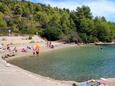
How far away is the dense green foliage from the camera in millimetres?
128125

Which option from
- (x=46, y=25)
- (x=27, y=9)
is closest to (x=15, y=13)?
(x=27, y=9)

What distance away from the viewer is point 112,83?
36125mm

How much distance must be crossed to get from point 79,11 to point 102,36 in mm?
18834

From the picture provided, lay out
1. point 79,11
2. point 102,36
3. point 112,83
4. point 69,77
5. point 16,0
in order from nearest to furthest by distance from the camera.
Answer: point 112,83 < point 69,77 < point 102,36 < point 79,11 < point 16,0

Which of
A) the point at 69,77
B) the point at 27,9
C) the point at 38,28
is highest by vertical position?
the point at 27,9

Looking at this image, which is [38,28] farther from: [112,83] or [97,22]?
[112,83]

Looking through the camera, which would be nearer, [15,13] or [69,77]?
[69,77]

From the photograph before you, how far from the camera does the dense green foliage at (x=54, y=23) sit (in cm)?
12812

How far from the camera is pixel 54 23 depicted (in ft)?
449

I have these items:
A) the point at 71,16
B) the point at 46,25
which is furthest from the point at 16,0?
the point at 46,25

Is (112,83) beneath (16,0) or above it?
beneath

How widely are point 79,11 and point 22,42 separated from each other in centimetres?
6788

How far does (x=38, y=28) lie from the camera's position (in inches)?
5305

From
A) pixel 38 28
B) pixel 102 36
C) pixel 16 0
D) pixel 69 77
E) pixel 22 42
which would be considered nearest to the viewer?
pixel 69 77
